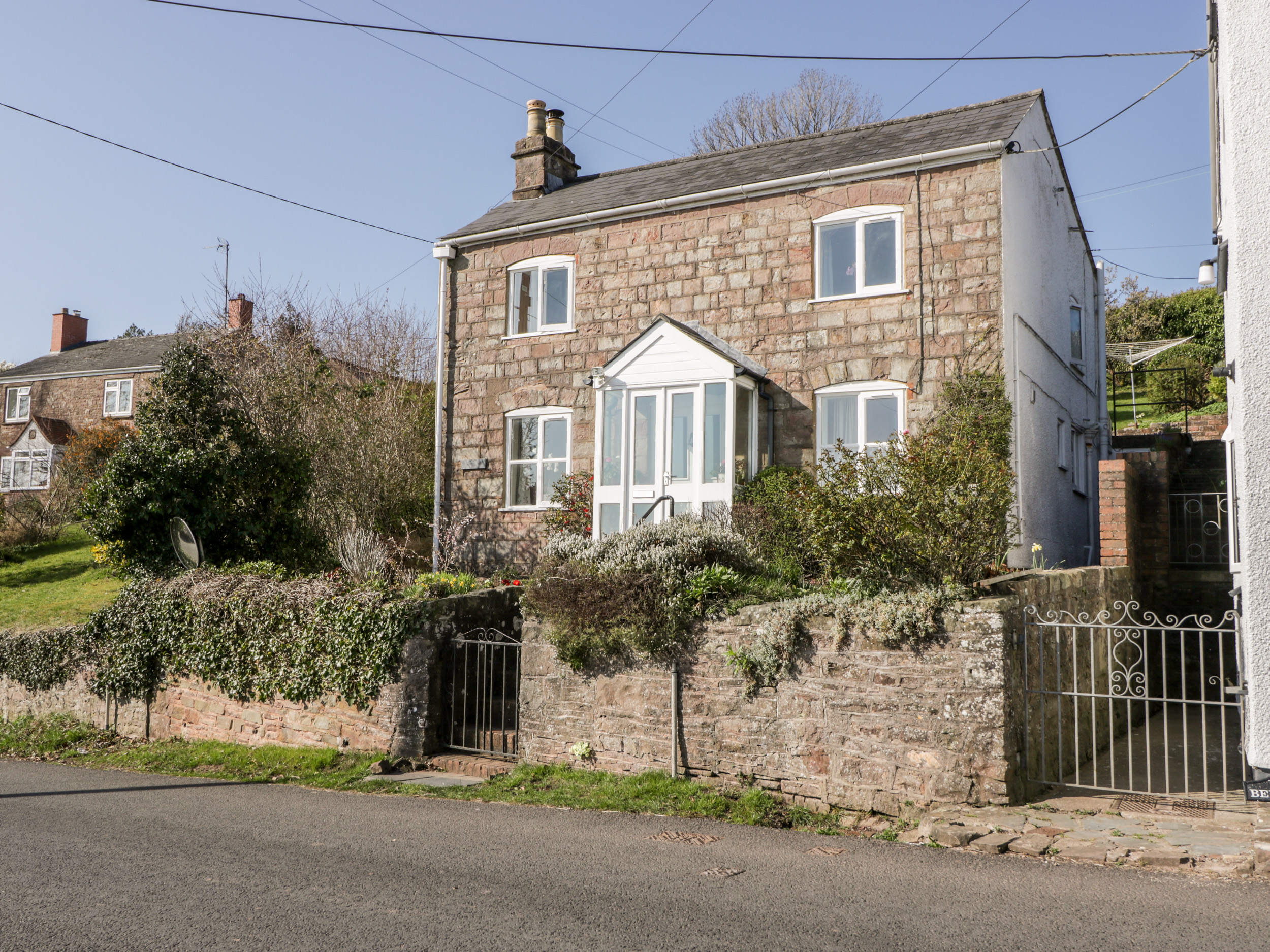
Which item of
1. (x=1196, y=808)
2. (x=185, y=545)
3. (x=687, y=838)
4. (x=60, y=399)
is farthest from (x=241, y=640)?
(x=60, y=399)

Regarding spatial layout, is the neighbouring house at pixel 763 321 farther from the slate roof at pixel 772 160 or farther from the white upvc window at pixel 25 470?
the white upvc window at pixel 25 470

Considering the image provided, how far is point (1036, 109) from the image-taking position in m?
14.7

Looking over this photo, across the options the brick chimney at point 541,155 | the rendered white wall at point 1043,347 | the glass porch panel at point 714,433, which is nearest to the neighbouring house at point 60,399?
the brick chimney at point 541,155

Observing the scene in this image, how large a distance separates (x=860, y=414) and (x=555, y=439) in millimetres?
5297

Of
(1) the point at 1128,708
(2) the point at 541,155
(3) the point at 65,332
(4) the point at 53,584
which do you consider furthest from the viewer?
(3) the point at 65,332

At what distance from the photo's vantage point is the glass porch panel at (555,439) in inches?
639

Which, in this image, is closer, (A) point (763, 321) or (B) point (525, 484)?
(A) point (763, 321)

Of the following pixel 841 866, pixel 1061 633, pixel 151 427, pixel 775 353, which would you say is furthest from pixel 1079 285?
pixel 151 427

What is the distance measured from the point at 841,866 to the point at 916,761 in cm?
154

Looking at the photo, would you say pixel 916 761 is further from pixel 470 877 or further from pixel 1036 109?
pixel 1036 109

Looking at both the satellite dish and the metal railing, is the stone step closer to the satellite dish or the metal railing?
the satellite dish

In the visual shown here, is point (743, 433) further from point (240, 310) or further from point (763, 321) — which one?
point (240, 310)

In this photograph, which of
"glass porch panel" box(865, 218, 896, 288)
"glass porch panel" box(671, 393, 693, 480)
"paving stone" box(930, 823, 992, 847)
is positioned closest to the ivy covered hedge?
"glass porch panel" box(671, 393, 693, 480)

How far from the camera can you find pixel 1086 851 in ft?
21.1
